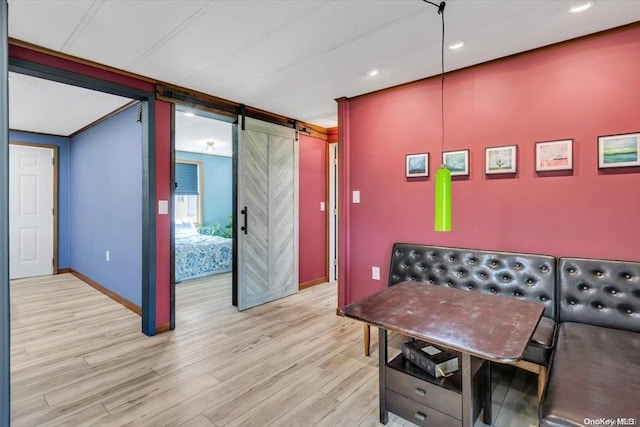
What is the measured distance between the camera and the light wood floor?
196 cm

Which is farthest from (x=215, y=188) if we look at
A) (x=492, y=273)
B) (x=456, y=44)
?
(x=492, y=273)

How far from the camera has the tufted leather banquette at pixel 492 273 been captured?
2.10 meters

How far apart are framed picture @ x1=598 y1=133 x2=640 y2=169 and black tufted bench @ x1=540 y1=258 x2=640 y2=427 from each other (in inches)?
26.3

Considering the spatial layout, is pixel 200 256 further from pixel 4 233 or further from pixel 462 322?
pixel 462 322

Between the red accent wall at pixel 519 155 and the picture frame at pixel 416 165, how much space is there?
56 mm

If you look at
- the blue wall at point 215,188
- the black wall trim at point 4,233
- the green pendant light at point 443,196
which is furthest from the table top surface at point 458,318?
the blue wall at point 215,188

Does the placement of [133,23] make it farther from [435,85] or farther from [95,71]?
[435,85]

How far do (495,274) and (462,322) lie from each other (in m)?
1.10

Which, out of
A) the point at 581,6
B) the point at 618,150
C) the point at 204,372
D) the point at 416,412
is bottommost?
the point at 204,372

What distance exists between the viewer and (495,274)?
99.3 inches

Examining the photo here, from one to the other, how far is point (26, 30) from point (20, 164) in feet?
13.8

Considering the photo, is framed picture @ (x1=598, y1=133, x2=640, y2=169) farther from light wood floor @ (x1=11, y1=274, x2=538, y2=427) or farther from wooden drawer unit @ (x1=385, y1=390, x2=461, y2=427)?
wooden drawer unit @ (x1=385, y1=390, x2=461, y2=427)

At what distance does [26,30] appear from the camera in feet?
7.07

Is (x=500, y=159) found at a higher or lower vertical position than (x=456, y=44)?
lower
